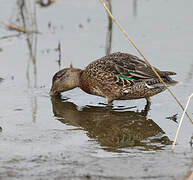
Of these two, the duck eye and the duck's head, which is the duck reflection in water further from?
the duck eye

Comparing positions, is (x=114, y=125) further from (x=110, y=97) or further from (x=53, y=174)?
(x=53, y=174)

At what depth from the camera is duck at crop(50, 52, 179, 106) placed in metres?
8.58

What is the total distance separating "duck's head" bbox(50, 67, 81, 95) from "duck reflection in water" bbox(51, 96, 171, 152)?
26cm

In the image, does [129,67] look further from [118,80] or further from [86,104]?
[86,104]

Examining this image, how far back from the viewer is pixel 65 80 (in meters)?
9.38

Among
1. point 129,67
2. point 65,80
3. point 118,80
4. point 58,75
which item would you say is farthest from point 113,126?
point 58,75

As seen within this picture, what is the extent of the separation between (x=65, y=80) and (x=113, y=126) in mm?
1962

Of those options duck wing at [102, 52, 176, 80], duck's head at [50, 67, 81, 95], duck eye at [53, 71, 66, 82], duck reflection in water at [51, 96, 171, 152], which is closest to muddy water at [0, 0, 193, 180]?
duck reflection in water at [51, 96, 171, 152]

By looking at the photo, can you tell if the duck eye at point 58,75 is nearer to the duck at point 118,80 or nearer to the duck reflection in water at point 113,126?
the duck at point 118,80

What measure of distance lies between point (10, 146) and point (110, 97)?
2827 millimetres

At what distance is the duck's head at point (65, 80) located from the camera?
9.35 m

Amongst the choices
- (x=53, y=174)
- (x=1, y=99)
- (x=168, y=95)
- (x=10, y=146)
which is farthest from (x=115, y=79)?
(x=53, y=174)

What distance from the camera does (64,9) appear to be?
13.9 m

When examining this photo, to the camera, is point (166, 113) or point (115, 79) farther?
point (115, 79)
